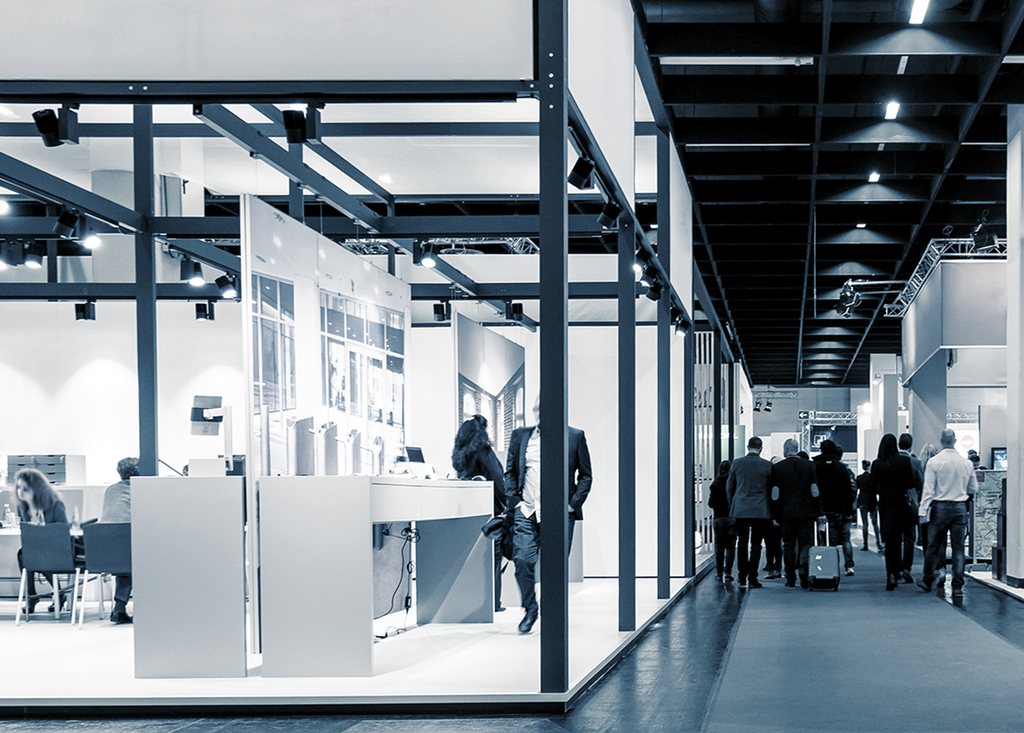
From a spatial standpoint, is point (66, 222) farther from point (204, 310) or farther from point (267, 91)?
point (204, 310)

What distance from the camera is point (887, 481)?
1038 centimetres

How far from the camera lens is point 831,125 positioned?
10.3 m

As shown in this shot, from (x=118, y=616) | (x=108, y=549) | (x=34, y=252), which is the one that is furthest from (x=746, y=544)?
(x=34, y=252)

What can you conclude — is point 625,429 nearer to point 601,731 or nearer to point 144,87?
point 601,731

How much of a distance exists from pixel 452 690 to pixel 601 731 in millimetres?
856

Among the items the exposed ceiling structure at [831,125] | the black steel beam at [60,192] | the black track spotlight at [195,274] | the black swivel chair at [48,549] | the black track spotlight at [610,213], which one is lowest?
the black swivel chair at [48,549]

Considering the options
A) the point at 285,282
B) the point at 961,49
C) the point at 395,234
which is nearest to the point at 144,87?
the point at 285,282

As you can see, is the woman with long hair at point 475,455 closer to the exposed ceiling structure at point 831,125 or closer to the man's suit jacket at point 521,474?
the man's suit jacket at point 521,474

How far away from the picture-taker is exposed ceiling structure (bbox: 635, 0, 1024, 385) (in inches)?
319

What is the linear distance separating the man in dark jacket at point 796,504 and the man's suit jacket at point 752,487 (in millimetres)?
96

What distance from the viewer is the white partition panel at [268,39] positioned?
4.70 meters

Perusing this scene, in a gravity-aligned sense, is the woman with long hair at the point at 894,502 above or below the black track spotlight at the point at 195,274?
below

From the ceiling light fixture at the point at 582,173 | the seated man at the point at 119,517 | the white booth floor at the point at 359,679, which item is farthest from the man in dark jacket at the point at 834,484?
the seated man at the point at 119,517

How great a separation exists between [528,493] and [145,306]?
3166mm
